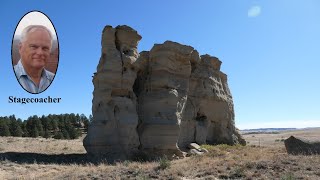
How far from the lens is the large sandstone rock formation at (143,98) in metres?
29.4

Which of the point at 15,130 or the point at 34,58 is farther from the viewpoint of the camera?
the point at 15,130

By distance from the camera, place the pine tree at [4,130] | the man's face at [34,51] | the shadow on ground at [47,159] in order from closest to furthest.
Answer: the man's face at [34,51], the shadow on ground at [47,159], the pine tree at [4,130]

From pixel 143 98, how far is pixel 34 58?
15889 millimetres

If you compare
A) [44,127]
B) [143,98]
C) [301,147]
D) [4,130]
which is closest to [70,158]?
[143,98]

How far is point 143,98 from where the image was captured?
3262 centimetres

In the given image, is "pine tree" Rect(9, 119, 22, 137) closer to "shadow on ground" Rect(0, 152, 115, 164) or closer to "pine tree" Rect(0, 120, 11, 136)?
"pine tree" Rect(0, 120, 11, 136)

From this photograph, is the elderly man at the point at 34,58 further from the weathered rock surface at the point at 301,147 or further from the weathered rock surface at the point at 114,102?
the weathered rock surface at the point at 301,147

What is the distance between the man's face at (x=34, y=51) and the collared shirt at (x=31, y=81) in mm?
395

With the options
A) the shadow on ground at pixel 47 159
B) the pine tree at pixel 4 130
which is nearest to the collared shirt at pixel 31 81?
the shadow on ground at pixel 47 159

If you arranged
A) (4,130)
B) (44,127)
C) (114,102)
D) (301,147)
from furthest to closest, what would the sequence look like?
(44,127), (4,130), (114,102), (301,147)

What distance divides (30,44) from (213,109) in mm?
25101

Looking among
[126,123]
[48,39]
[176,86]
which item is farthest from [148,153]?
[48,39]

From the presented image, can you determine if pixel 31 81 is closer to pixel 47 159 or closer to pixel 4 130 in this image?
pixel 47 159

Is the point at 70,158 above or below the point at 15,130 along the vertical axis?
below
